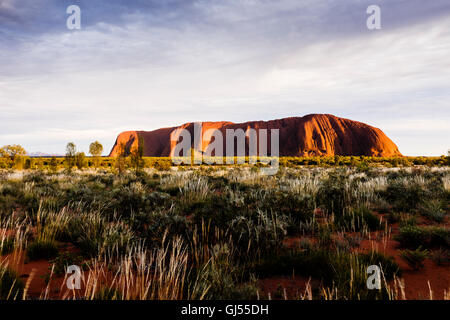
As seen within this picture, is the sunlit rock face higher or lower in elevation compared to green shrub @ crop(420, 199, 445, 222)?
higher

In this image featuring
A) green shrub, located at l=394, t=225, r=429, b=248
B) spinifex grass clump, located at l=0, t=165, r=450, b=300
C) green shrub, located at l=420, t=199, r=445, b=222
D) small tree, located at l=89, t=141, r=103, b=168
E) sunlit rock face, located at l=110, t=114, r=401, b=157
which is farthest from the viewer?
sunlit rock face, located at l=110, t=114, r=401, b=157

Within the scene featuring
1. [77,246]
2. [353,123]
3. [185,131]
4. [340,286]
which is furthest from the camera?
[185,131]

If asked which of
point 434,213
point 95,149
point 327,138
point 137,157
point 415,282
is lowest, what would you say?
point 415,282

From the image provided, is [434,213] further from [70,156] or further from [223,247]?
[70,156]

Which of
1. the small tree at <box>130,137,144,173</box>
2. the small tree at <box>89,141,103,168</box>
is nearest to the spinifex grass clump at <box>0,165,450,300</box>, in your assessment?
the small tree at <box>130,137,144,173</box>

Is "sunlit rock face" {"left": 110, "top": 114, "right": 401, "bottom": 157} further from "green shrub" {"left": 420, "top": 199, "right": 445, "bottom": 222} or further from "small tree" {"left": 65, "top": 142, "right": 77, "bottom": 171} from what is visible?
"green shrub" {"left": 420, "top": 199, "right": 445, "bottom": 222}

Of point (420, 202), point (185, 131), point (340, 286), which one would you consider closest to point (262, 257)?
point (340, 286)

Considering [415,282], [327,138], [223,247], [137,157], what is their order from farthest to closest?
[327,138]
[137,157]
[223,247]
[415,282]

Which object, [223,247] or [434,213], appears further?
[434,213]

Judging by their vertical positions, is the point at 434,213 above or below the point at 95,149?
below

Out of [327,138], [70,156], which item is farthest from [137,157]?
[327,138]
